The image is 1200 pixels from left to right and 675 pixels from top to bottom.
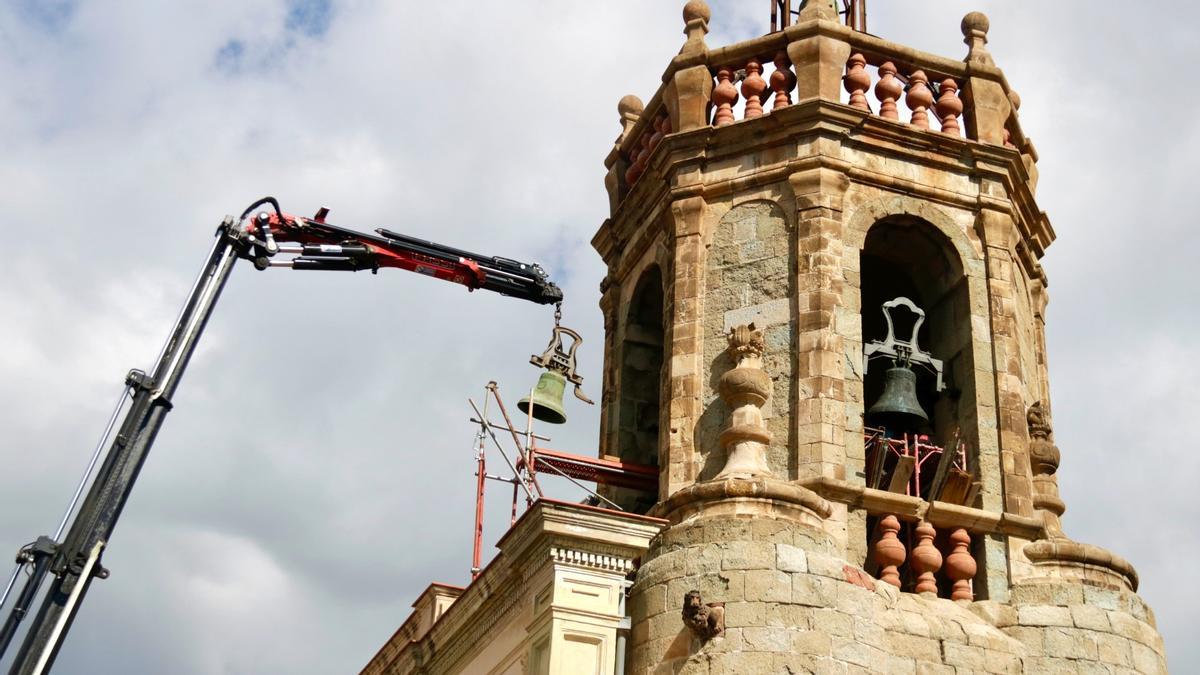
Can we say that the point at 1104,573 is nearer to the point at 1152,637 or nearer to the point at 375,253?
the point at 1152,637

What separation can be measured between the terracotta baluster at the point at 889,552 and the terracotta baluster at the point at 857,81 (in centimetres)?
425

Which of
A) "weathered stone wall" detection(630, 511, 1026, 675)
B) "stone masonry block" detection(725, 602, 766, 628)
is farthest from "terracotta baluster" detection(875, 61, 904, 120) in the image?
"stone masonry block" detection(725, 602, 766, 628)

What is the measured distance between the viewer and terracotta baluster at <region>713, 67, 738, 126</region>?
61.0ft

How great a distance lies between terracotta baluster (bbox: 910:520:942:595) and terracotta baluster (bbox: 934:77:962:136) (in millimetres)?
4251

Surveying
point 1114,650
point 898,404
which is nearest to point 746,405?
point 898,404

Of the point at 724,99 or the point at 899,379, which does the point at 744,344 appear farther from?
the point at 724,99

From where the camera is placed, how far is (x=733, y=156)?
18203mm

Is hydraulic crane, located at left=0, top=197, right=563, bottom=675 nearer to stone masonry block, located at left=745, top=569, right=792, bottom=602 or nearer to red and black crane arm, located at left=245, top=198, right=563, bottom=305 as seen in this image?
red and black crane arm, located at left=245, top=198, right=563, bottom=305

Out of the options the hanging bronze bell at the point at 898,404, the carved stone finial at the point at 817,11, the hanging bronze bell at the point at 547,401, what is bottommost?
the hanging bronze bell at the point at 898,404

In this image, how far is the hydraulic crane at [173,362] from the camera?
56.1ft

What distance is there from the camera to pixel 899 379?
17.5m

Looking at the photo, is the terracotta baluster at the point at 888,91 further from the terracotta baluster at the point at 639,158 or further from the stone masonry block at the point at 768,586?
the stone masonry block at the point at 768,586

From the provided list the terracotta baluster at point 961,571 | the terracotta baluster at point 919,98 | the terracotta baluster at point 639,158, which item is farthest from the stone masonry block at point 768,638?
the terracotta baluster at point 639,158

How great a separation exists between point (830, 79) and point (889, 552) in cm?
476
